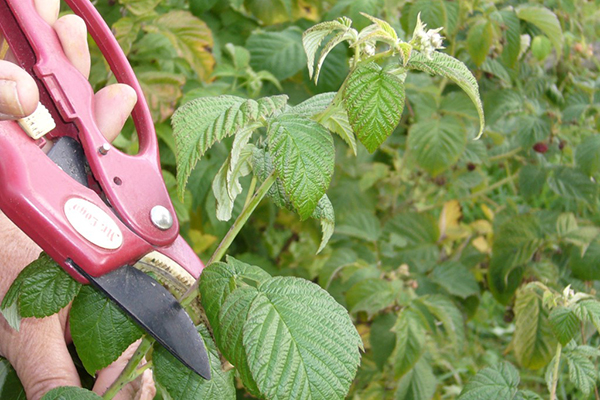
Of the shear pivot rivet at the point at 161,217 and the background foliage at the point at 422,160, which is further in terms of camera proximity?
the background foliage at the point at 422,160

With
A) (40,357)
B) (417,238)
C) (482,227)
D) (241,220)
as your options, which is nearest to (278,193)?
(241,220)

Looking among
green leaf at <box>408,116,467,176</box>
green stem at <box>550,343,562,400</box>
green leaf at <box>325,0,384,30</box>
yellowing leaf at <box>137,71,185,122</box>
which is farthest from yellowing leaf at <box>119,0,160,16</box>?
green stem at <box>550,343,562,400</box>

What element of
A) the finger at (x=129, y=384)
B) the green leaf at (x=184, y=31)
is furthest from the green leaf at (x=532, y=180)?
the finger at (x=129, y=384)

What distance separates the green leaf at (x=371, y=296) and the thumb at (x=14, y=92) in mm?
823

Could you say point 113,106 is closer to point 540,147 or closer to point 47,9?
point 47,9

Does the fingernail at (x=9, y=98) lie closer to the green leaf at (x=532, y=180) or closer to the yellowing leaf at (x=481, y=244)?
the green leaf at (x=532, y=180)

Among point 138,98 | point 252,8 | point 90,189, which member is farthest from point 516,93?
point 90,189

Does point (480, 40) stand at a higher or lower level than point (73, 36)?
lower

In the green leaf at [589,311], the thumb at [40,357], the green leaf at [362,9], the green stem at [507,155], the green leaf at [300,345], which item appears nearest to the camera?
the green leaf at [300,345]

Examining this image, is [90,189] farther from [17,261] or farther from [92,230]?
[17,261]

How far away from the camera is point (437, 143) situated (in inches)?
57.4

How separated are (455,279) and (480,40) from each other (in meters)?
0.54

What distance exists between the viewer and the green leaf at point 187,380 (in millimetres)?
650

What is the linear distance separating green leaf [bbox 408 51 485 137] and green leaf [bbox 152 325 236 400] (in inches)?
13.9
